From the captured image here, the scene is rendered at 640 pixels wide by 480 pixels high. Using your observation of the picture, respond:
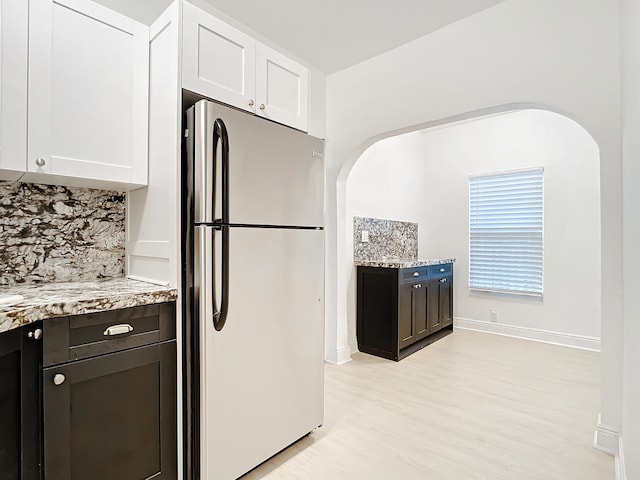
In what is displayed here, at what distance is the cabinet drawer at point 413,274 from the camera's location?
11.4ft

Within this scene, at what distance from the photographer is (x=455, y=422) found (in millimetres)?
2309

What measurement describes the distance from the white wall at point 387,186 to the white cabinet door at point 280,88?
1.69 metres

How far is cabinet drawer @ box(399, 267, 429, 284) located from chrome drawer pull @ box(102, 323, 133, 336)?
2.57 m

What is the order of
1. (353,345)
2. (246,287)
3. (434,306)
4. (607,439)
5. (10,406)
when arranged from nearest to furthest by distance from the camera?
(10,406) → (246,287) → (607,439) → (353,345) → (434,306)

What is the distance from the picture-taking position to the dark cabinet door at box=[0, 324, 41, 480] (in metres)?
1.16

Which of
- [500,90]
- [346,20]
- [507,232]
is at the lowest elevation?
[507,232]

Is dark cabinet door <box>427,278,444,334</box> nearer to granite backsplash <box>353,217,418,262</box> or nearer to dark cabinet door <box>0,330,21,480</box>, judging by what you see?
granite backsplash <box>353,217,418,262</box>

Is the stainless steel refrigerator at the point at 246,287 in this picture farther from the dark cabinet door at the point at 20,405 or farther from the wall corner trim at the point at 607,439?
the wall corner trim at the point at 607,439

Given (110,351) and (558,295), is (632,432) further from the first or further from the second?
(558,295)

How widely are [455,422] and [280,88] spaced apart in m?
2.44

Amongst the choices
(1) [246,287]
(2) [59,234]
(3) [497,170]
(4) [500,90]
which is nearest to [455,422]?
(1) [246,287]

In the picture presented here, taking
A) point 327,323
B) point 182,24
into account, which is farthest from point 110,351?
point 327,323

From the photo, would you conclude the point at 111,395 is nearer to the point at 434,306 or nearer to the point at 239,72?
the point at 239,72

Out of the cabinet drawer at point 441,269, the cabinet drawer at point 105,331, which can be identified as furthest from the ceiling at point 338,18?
the cabinet drawer at point 441,269
